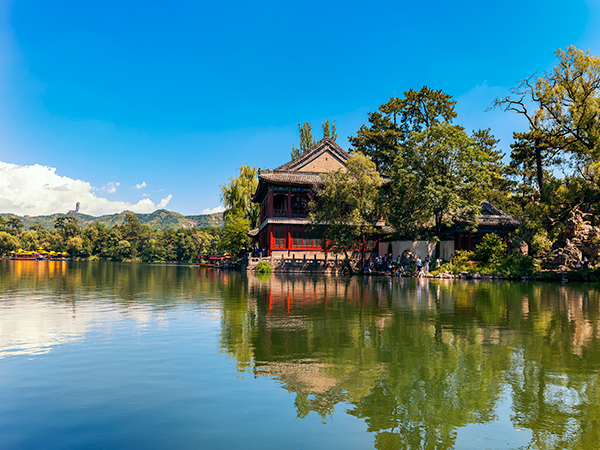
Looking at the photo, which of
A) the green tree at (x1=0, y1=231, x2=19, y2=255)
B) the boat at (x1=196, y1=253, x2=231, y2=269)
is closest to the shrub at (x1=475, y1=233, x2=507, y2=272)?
the boat at (x1=196, y1=253, x2=231, y2=269)

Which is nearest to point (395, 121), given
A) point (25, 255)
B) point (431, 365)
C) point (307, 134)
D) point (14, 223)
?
point (307, 134)

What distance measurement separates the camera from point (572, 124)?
29.9m

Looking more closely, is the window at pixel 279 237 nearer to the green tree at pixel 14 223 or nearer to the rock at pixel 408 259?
the rock at pixel 408 259

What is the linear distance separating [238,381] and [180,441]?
1858mm

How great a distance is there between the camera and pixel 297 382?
19.9 feet

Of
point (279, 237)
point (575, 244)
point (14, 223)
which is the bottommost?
point (575, 244)

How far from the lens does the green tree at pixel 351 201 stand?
34.9m

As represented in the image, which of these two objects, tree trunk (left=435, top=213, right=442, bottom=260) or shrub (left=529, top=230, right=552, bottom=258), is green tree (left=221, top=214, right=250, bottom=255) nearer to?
tree trunk (left=435, top=213, right=442, bottom=260)

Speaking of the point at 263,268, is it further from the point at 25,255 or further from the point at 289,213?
the point at 25,255

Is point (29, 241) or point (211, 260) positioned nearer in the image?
point (211, 260)

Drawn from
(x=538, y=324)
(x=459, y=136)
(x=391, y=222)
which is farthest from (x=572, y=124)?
(x=538, y=324)

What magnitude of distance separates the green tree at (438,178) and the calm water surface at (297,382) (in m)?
22.3

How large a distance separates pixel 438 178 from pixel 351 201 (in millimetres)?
7180

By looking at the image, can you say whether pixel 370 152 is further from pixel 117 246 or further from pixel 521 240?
pixel 117 246
